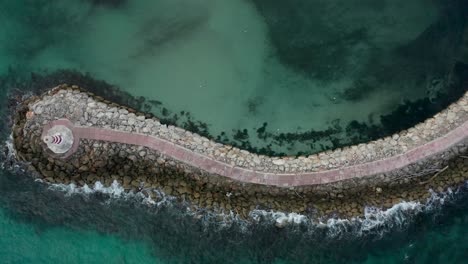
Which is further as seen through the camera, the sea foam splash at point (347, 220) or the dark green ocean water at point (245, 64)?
the dark green ocean water at point (245, 64)

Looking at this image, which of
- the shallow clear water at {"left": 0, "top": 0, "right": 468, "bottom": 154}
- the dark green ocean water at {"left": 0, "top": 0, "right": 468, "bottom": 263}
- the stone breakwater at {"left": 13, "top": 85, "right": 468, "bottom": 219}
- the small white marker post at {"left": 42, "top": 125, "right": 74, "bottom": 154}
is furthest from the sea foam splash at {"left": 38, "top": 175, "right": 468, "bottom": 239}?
the small white marker post at {"left": 42, "top": 125, "right": 74, "bottom": 154}

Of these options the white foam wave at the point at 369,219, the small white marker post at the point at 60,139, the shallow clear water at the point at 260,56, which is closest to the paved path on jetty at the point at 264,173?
the small white marker post at the point at 60,139

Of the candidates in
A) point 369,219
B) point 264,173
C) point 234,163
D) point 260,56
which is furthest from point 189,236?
point 260,56

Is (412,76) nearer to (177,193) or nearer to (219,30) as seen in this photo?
(219,30)

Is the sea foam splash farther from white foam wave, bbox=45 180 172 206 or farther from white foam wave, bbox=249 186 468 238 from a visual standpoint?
white foam wave, bbox=45 180 172 206

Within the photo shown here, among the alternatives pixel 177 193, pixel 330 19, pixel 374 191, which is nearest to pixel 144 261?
pixel 177 193

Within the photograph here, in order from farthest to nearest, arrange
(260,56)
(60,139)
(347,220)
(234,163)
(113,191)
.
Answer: (260,56) → (113,191) → (234,163) → (347,220) → (60,139)

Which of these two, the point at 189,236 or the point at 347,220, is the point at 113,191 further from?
the point at 347,220

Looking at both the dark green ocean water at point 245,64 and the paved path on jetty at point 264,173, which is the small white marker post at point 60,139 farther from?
the dark green ocean water at point 245,64
